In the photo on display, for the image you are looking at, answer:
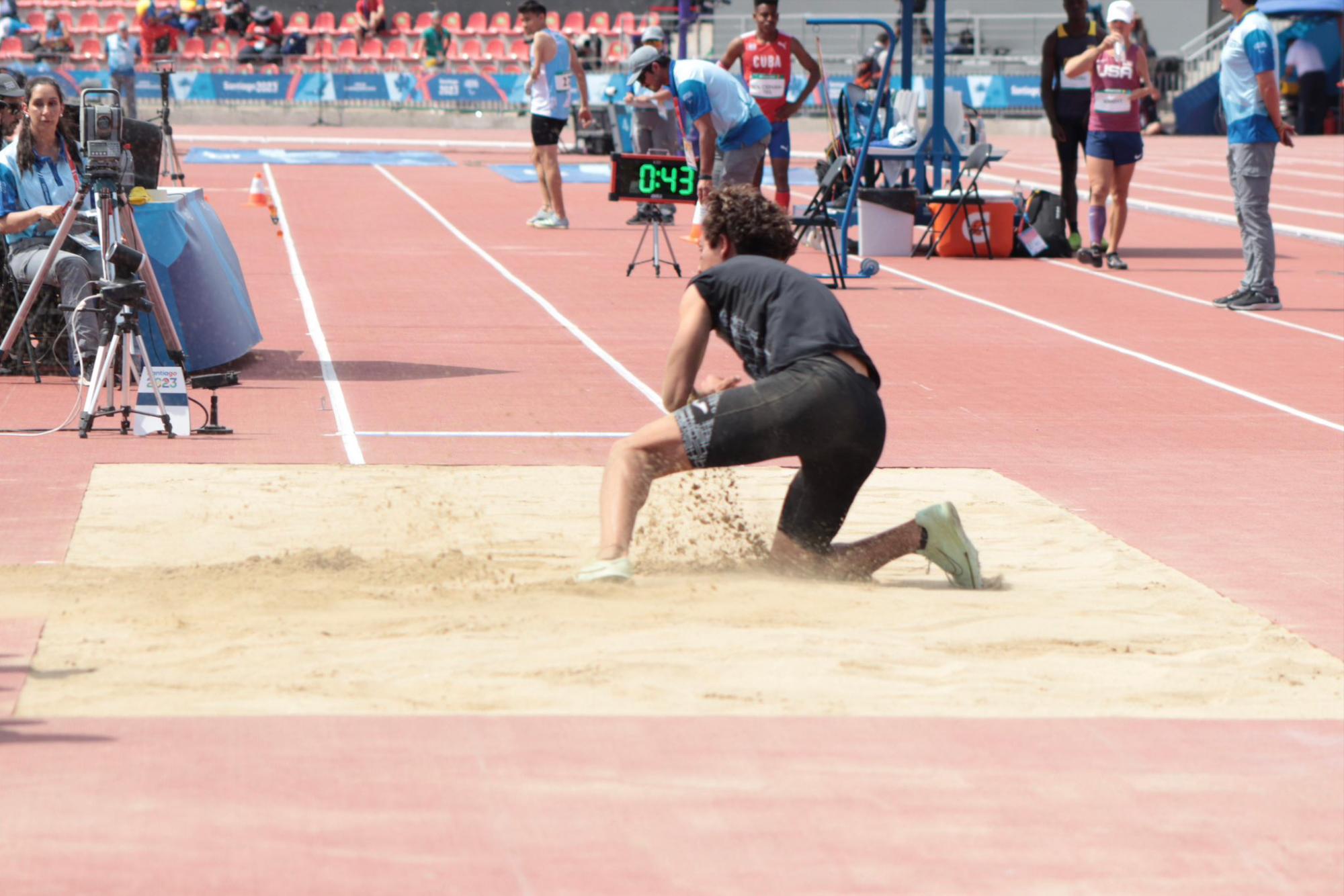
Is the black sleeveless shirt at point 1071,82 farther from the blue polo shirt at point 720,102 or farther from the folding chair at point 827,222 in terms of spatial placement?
the blue polo shirt at point 720,102

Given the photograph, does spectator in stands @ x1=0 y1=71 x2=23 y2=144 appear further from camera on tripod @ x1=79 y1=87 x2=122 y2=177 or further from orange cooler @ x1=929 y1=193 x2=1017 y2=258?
orange cooler @ x1=929 y1=193 x2=1017 y2=258

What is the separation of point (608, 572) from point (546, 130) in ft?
44.1

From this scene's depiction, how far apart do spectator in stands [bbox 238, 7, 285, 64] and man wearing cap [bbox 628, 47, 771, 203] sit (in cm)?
3051

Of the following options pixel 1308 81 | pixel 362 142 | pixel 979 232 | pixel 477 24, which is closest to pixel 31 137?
pixel 979 232

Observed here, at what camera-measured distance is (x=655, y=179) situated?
15367mm

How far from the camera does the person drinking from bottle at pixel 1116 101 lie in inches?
659

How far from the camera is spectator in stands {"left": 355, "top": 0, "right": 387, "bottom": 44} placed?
45.8 meters

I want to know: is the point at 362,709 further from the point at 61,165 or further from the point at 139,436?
the point at 61,165

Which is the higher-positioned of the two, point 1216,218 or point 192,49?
point 192,49

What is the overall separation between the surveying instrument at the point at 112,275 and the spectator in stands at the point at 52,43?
32.4 meters

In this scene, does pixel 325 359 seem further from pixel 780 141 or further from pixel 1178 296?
pixel 780 141

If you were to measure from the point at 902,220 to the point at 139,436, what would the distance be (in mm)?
10898

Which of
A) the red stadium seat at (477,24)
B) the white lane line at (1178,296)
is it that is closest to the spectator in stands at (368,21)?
the red stadium seat at (477,24)

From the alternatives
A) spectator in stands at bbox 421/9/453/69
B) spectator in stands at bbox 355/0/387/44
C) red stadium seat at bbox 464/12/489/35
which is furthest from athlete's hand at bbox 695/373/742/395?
red stadium seat at bbox 464/12/489/35
